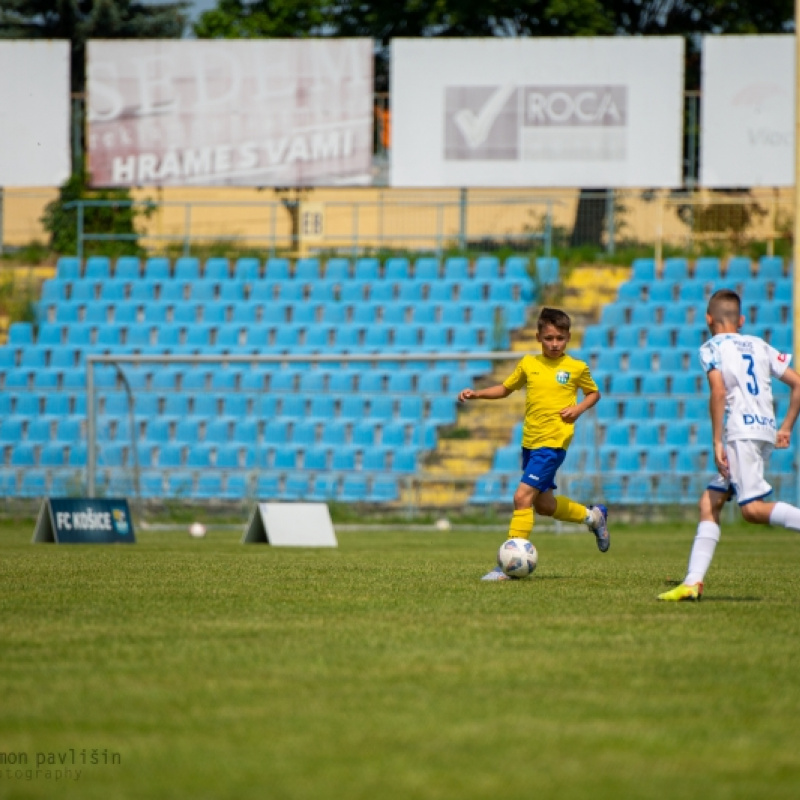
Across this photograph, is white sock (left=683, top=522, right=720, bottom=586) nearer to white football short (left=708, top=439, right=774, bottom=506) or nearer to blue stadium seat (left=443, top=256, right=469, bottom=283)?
white football short (left=708, top=439, right=774, bottom=506)

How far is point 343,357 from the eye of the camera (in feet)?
61.9

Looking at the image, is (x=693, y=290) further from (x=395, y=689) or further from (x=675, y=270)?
(x=395, y=689)

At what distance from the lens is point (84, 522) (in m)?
14.5

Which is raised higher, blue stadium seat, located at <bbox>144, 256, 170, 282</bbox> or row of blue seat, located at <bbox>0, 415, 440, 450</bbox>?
blue stadium seat, located at <bbox>144, 256, 170, 282</bbox>

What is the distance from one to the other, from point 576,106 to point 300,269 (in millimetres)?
5733

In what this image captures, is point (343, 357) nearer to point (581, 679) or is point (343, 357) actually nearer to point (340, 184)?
point (340, 184)

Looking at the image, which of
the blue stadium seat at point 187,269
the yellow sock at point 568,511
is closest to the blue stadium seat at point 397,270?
the blue stadium seat at point 187,269

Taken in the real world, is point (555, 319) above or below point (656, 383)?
above

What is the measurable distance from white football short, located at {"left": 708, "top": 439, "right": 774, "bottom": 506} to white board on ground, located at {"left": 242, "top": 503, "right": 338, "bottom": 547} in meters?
7.50

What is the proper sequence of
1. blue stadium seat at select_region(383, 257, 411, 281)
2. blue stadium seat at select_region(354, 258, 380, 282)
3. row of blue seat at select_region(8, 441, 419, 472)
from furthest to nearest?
blue stadium seat at select_region(354, 258, 380, 282) → blue stadium seat at select_region(383, 257, 411, 281) → row of blue seat at select_region(8, 441, 419, 472)

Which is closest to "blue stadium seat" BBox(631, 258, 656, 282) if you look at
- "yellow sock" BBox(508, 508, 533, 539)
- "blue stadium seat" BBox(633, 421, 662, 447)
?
"blue stadium seat" BBox(633, 421, 662, 447)

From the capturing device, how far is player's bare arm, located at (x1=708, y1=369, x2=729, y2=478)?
7.13 m

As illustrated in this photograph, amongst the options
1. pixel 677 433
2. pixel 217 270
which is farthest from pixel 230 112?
pixel 677 433

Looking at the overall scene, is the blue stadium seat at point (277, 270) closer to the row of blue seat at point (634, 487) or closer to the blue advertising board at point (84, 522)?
the row of blue seat at point (634, 487)
